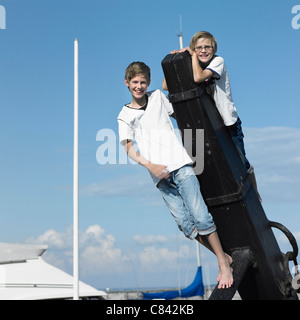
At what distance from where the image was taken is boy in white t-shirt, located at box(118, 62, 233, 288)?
257cm

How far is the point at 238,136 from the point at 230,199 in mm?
419

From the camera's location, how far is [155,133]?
8.67 feet

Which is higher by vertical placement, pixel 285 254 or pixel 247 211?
pixel 247 211

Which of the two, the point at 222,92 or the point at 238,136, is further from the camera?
the point at 238,136

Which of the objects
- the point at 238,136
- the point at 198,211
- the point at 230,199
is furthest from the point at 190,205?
the point at 238,136

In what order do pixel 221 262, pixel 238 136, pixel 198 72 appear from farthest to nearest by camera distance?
pixel 238 136 → pixel 221 262 → pixel 198 72

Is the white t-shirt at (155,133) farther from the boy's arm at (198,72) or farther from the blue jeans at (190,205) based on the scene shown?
the boy's arm at (198,72)

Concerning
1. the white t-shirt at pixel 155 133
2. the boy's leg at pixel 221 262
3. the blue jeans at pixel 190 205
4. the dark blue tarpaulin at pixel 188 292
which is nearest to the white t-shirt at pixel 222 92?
the white t-shirt at pixel 155 133

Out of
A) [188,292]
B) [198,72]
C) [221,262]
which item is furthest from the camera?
[188,292]

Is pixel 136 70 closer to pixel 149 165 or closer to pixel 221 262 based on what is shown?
pixel 149 165

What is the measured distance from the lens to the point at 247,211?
2.73m
